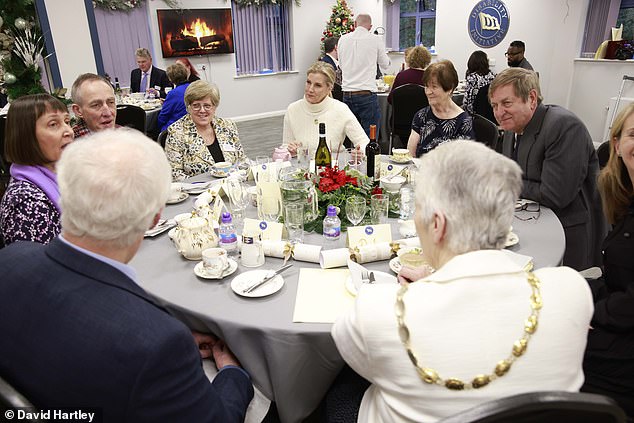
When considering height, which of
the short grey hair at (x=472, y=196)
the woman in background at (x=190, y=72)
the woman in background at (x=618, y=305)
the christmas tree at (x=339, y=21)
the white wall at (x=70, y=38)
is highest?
the christmas tree at (x=339, y=21)

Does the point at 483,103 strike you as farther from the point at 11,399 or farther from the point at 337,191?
the point at 11,399

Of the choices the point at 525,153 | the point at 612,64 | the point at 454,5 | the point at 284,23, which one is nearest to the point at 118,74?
the point at 284,23

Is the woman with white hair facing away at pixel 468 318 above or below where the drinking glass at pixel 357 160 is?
above

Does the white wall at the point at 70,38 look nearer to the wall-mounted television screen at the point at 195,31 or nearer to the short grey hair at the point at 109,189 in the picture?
the wall-mounted television screen at the point at 195,31

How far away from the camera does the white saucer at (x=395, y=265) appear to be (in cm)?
156

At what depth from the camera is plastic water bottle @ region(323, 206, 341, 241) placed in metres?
1.82

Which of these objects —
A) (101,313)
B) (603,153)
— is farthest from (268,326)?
(603,153)

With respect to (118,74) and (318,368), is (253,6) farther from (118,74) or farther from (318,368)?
(318,368)

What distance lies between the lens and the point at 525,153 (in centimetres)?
238

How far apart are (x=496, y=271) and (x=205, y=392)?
2.34ft

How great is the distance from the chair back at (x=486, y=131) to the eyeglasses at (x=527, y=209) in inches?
36.2

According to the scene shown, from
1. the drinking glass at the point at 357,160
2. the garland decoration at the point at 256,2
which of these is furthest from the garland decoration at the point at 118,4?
the drinking glass at the point at 357,160

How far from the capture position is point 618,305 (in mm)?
1486

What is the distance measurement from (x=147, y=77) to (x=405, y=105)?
14.2ft
